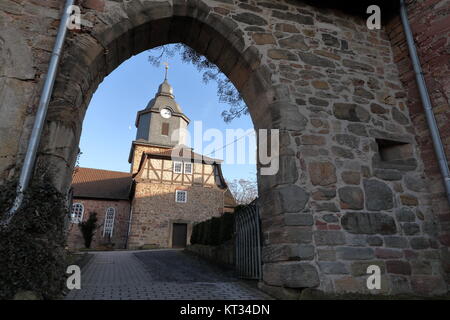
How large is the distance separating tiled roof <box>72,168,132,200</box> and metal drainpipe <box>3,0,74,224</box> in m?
17.4

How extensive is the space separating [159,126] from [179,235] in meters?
9.37

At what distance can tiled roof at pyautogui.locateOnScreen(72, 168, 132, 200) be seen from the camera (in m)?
19.4

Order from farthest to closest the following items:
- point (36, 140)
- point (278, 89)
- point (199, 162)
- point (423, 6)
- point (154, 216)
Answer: point (199, 162) → point (154, 216) → point (423, 6) → point (278, 89) → point (36, 140)

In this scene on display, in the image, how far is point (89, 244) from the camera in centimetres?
1728

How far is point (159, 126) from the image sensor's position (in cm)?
2255

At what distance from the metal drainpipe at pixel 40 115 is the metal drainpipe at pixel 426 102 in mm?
4068

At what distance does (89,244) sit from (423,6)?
18.8m

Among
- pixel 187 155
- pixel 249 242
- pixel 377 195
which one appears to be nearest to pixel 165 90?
pixel 187 155

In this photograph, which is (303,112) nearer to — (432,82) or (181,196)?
(432,82)

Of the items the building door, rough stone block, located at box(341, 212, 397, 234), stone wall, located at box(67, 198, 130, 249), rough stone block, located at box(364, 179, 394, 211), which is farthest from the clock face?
rough stone block, located at box(341, 212, 397, 234)
